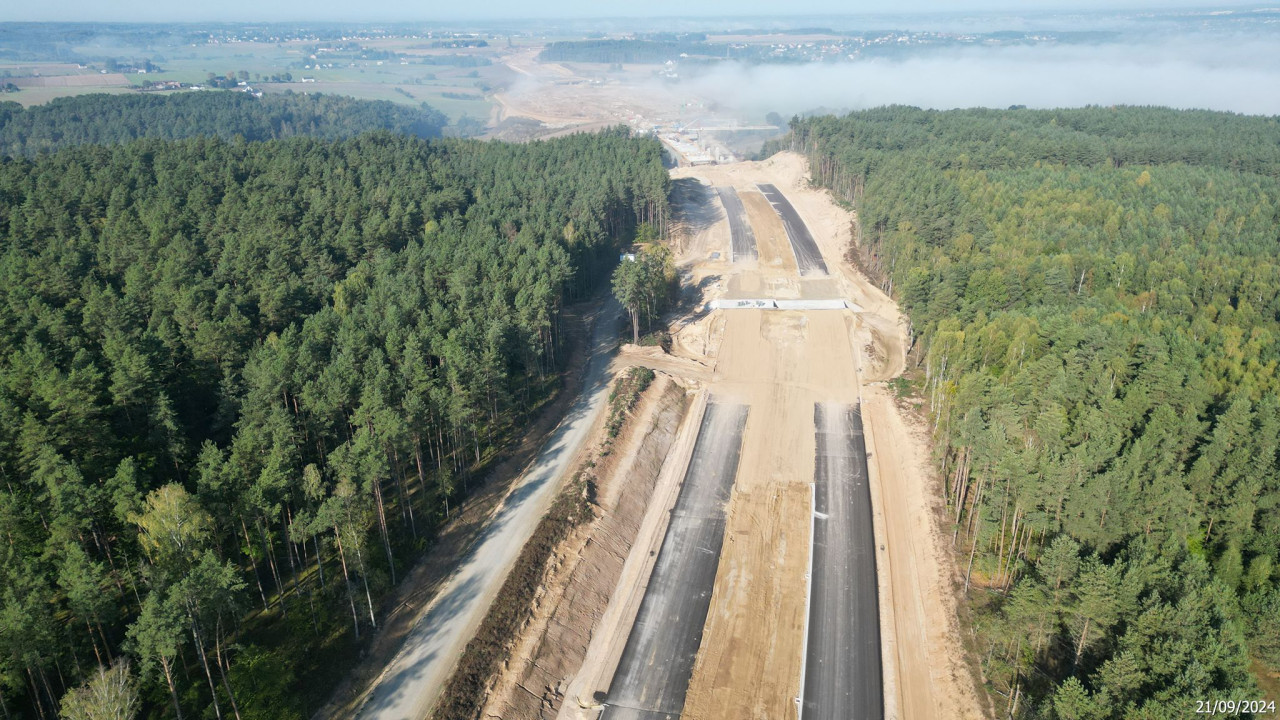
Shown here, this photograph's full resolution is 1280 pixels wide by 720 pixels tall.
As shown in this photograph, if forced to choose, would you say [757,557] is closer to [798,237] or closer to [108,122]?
[798,237]

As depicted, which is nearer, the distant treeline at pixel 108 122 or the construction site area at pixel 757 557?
the construction site area at pixel 757 557

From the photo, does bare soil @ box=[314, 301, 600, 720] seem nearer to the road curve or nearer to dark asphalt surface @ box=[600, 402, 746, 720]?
the road curve

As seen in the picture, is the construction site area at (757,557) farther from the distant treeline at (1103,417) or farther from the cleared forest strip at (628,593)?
the distant treeline at (1103,417)

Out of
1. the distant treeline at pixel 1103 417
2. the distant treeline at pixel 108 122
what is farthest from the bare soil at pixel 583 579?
the distant treeline at pixel 108 122

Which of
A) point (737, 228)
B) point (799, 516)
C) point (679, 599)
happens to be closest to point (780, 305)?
point (737, 228)

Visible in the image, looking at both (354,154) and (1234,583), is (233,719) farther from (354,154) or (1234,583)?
(354,154)

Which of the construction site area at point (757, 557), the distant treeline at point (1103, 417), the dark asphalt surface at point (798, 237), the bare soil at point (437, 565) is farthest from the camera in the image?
the dark asphalt surface at point (798, 237)
